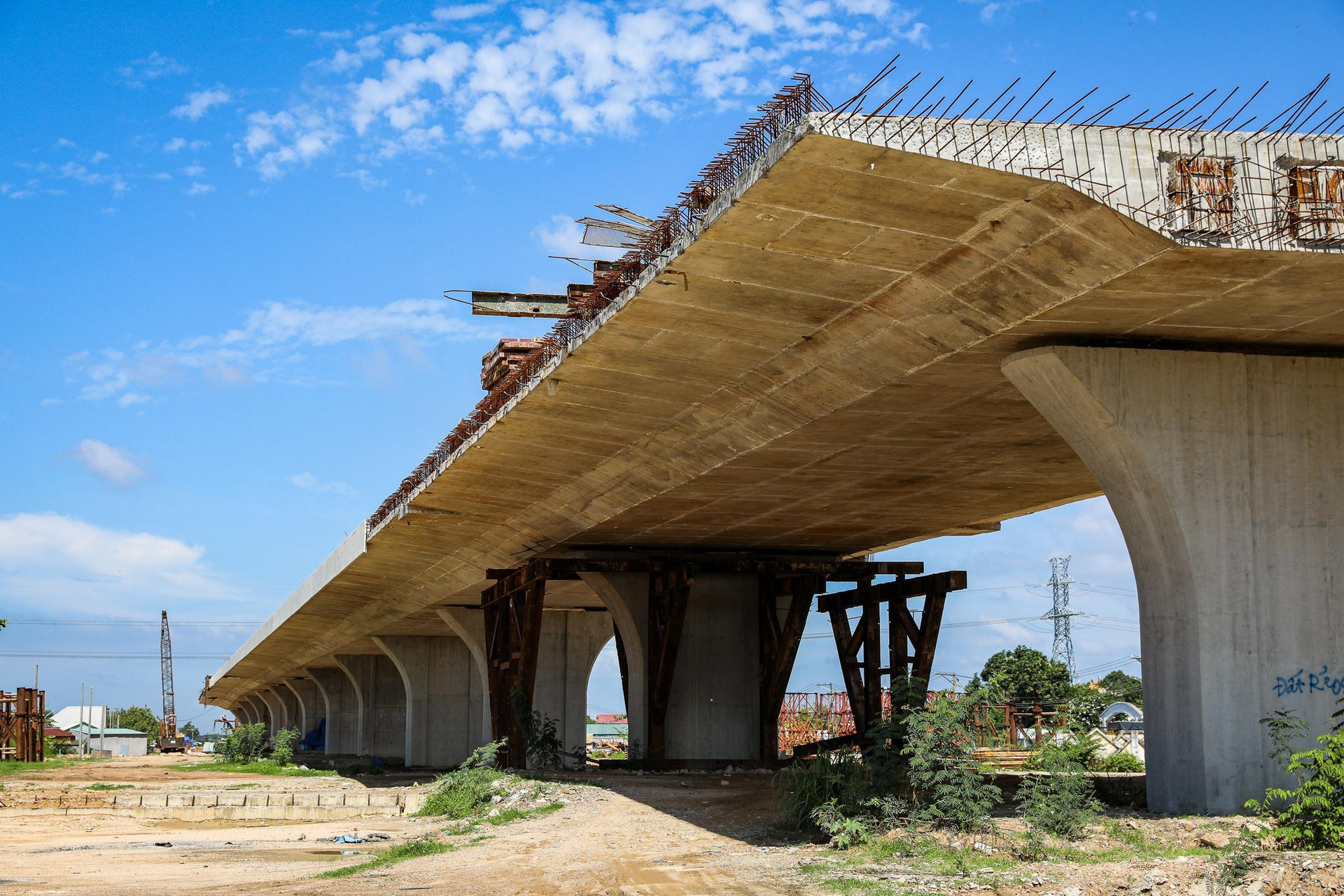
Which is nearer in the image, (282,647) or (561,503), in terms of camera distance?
(561,503)

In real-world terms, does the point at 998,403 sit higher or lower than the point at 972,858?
higher

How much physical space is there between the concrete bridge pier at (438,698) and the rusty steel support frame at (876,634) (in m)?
24.1

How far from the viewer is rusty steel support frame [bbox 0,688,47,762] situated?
62.7 meters

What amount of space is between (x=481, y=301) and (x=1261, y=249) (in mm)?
18667

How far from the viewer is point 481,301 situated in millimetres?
28891

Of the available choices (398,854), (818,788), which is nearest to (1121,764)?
(818,788)

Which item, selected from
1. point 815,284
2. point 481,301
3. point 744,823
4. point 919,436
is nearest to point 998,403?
point 919,436

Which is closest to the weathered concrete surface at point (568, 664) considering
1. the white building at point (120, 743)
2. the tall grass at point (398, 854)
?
the tall grass at point (398, 854)

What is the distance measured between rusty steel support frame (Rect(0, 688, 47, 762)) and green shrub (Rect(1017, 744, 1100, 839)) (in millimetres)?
58952

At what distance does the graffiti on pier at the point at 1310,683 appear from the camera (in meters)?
16.0

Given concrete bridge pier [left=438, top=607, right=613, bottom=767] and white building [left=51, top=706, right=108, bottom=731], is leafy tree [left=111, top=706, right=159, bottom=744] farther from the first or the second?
concrete bridge pier [left=438, top=607, right=613, bottom=767]

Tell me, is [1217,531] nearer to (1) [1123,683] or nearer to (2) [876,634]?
(2) [876,634]

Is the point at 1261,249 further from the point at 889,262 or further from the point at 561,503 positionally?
the point at 561,503

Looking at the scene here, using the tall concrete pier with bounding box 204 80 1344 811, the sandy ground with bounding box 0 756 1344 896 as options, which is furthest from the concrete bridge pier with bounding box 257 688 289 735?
the tall concrete pier with bounding box 204 80 1344 811
